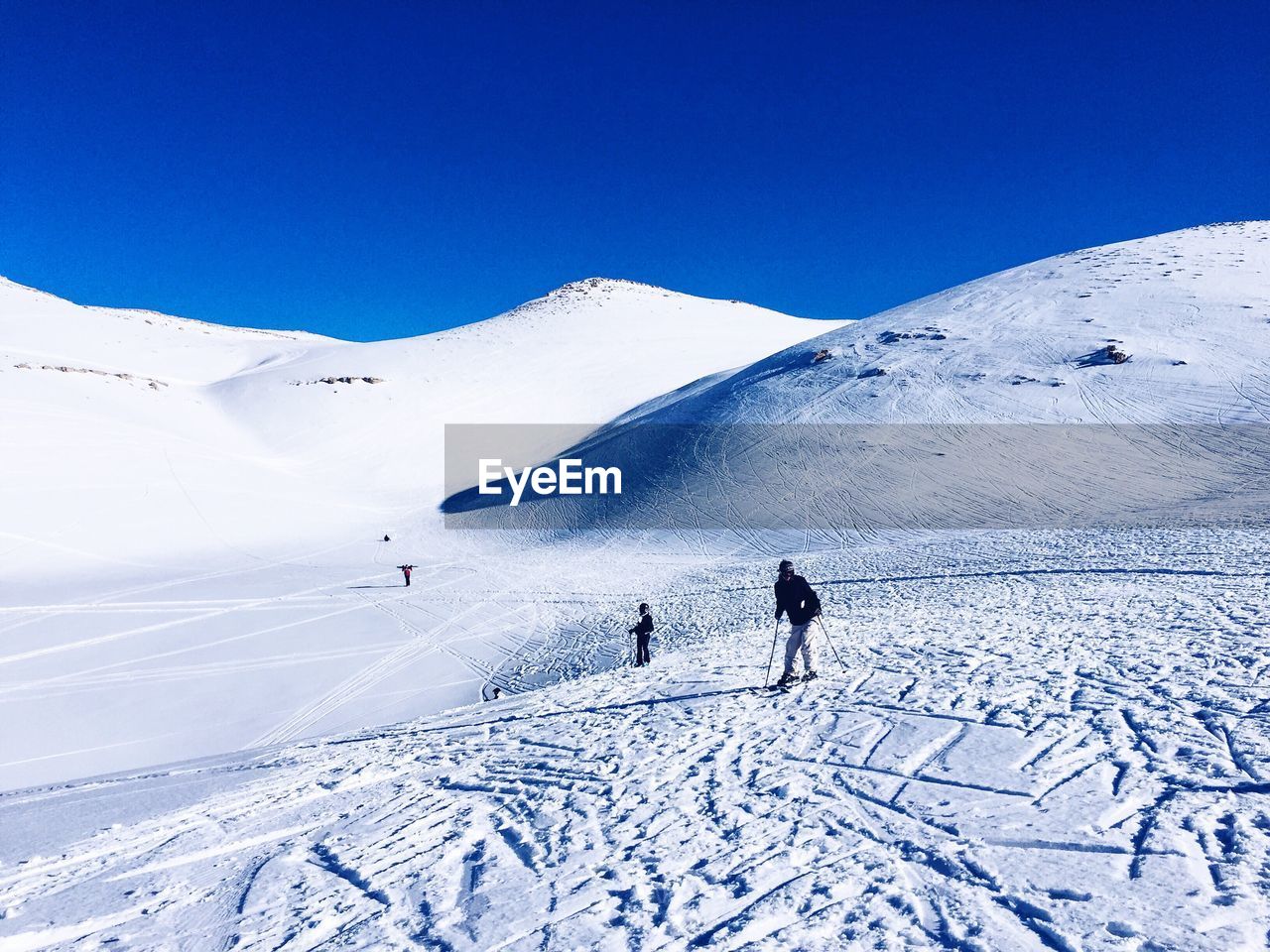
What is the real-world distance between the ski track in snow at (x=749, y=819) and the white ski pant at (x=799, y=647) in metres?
0.40

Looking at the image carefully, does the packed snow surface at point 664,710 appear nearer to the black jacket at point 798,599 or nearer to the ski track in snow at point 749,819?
the ski track in snow at point 749,819

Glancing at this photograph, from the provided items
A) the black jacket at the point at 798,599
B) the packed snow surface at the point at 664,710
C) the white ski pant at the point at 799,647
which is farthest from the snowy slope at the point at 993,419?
the black jacket at the point at 798,599

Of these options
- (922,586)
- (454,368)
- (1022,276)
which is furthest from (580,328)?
(922,586)

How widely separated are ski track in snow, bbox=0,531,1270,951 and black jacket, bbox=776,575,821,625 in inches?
38.8

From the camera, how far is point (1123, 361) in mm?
30031

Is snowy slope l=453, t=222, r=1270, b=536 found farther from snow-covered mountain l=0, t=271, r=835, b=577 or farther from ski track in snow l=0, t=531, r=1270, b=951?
ski track in snow l=0, t=531, r=1270, b=951

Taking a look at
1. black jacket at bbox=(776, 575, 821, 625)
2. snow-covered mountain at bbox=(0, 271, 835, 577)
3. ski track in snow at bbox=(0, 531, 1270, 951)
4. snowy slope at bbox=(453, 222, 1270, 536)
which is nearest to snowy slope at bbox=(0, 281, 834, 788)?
snow-covered mountain at bbox=(0, 271, 835, 577)

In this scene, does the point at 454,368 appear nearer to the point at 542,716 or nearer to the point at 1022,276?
the point at 1022,276

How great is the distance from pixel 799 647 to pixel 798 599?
0.75m

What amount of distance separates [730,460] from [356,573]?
17.1 meters

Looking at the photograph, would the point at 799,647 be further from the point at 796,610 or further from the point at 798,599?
the point at 798,599

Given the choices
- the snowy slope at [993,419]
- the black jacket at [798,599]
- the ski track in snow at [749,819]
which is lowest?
the ski track in snow at [749,819]

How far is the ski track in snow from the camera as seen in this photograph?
3.98 metres

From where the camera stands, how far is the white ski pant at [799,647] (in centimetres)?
871
